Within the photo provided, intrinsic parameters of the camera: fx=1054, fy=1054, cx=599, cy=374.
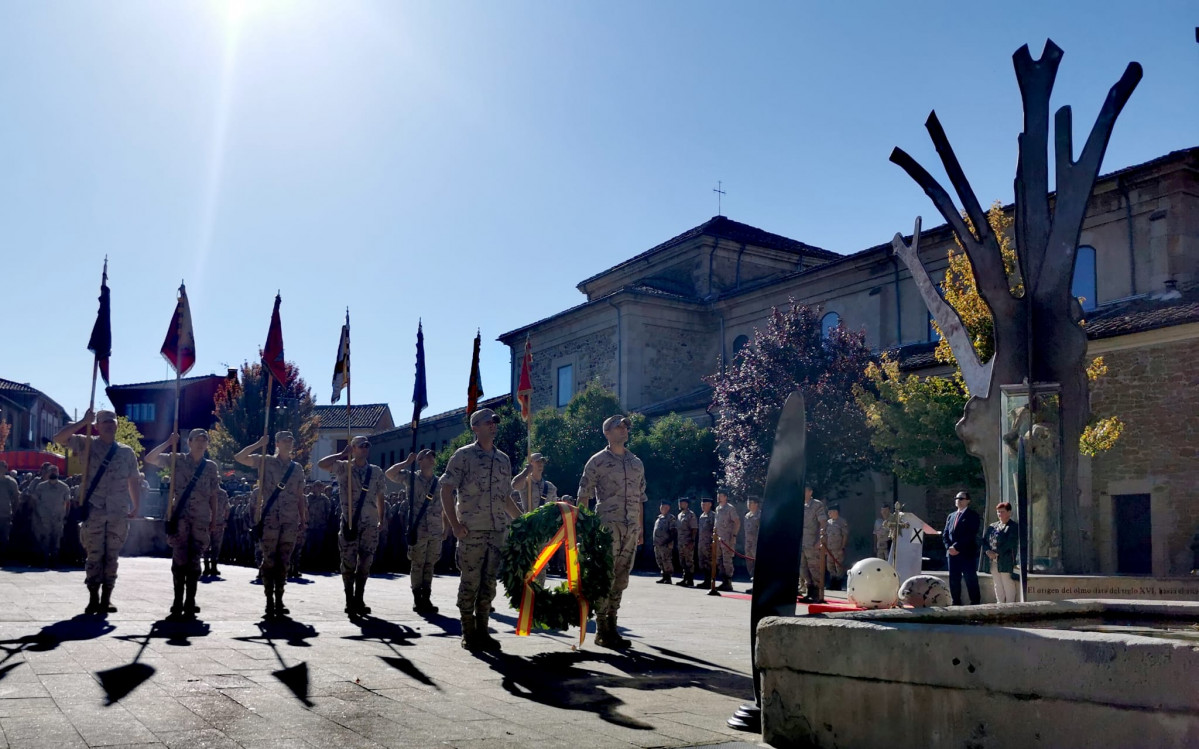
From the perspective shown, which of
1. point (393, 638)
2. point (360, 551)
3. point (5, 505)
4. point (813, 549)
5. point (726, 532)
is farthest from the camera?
point (726, 532)

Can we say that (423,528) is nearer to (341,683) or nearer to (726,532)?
(341,683)

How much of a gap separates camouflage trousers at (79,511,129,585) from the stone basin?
8217mm

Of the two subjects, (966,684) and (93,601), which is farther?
(93,601)

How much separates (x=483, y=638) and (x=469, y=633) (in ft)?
0.46

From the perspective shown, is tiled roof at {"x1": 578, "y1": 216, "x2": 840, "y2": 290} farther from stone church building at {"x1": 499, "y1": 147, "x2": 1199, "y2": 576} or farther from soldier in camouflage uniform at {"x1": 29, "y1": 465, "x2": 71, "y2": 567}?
soldier in camouflage uniform at {"x1": 29, "y1": 465, "x2": 71, "y2": 567}

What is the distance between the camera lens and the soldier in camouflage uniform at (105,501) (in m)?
10.9

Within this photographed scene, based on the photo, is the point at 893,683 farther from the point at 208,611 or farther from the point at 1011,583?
the point at 1011,583

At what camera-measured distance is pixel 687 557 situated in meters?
23.3

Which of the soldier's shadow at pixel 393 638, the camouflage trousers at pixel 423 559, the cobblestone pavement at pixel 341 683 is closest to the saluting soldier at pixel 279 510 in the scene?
the cobblestone pavement at pixel 341 683

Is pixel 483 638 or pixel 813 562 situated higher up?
pixel 813 562

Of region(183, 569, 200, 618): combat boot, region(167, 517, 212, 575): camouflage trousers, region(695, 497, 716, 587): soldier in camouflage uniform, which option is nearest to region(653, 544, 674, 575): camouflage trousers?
region(695, 497, 716, 587): soldier in camouflage uniform

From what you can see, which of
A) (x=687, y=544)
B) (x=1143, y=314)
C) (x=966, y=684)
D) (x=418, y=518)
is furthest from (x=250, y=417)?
(x=966, y=684)

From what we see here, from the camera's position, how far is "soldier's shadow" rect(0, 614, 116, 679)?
745cm

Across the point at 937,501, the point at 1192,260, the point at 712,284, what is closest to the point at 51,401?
the point at 712,284
